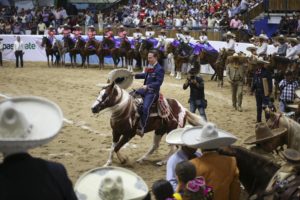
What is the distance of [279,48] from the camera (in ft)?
58.4

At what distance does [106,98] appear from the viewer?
27.6 ft

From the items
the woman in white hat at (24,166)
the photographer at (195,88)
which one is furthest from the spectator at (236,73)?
the woman in white hat at (24,166)

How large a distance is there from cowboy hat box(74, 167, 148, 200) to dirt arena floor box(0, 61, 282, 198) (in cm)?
462

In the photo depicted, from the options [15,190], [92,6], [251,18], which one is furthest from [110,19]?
[15,190]

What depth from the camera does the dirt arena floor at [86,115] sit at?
30.9ft

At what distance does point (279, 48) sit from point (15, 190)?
16.2 m

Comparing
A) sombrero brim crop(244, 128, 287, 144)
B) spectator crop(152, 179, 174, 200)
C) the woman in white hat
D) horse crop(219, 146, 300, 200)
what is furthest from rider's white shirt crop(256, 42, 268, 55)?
the woman in white hat

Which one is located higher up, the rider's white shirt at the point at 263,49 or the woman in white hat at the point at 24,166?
Result: the rider's white shirt at the point at 263,49

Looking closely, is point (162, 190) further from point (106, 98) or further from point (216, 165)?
point (106, 98)

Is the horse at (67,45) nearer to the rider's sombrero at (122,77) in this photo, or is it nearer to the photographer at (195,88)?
the photographer at (195,88)

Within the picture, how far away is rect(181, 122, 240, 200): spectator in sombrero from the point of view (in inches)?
176

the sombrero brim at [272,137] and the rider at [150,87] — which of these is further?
the rider at [150,87]

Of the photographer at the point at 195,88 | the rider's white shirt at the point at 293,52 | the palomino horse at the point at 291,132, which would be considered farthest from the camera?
the rider's white shirt at the point at 293,52

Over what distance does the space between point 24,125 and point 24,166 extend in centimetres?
24
